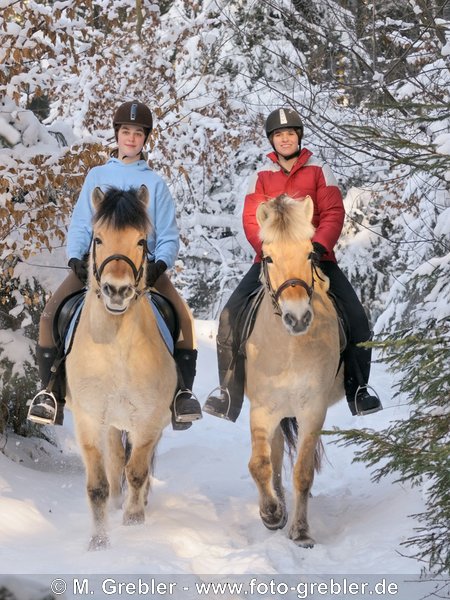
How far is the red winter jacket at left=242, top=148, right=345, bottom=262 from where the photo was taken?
6949mm

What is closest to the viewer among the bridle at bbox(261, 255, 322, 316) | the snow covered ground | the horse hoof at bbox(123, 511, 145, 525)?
the snow covered ground

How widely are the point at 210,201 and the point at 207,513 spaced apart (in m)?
14.1

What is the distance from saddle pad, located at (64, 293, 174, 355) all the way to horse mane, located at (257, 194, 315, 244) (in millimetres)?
1062

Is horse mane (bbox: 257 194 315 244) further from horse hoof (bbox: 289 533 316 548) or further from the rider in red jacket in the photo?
horse hoof (bbox: 289 533 316 548)

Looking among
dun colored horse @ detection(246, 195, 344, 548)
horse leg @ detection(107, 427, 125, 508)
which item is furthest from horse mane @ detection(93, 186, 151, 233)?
horse leg @ detection(107, 427, 125, 508)

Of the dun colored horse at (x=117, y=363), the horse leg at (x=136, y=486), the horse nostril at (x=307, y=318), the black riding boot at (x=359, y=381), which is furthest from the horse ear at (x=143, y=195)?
the black riding boot at (x=359, y=381)

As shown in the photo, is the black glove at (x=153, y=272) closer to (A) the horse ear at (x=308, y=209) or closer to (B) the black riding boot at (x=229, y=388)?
(B) the black riding boot at (x=229, y=388)

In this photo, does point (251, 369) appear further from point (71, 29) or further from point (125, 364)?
point (71, 29)

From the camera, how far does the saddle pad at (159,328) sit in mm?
6312

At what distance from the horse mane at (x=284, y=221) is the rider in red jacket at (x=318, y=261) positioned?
56cm

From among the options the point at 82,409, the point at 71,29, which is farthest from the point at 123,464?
the point at 71,29

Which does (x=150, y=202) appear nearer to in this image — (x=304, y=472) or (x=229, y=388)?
(x=229, y=388)

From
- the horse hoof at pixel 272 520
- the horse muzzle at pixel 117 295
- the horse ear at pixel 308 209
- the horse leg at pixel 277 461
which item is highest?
the horse ear at pixel 308 209

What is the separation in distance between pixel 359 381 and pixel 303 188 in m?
1.72
